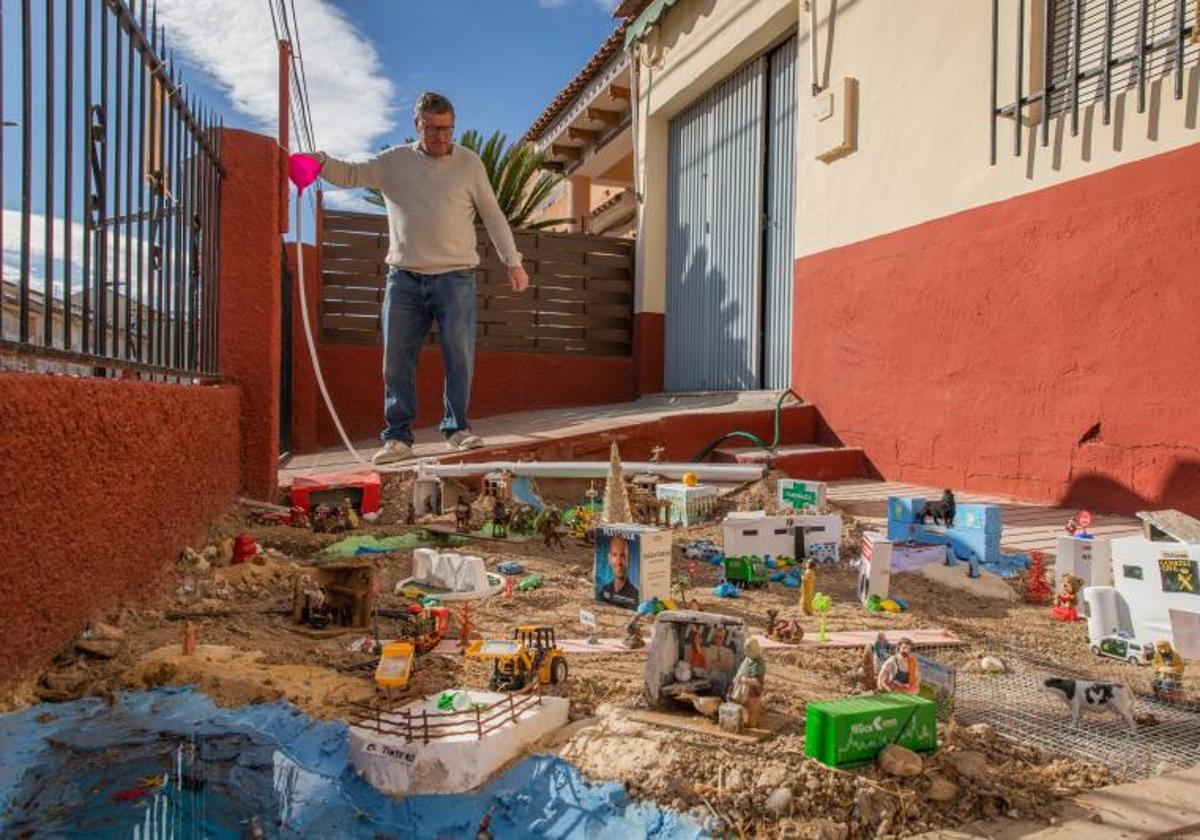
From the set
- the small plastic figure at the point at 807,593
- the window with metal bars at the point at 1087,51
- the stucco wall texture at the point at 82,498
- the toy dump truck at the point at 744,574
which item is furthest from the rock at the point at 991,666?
the window with metal bars at the point at 1087,51

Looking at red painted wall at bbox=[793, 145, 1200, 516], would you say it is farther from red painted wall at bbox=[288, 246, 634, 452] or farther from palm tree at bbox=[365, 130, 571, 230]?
palm tree at bbox=[365, 130, 571, 230]

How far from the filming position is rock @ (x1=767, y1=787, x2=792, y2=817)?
177 centimetres

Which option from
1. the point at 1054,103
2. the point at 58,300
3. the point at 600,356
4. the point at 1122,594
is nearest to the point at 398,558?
the point at 58,300

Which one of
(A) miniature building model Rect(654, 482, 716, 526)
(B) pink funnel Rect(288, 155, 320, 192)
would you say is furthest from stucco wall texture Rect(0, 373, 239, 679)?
(A) miniature building model Rect(654, 482, 716, 526)

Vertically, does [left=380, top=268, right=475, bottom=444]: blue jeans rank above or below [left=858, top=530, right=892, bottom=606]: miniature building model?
above

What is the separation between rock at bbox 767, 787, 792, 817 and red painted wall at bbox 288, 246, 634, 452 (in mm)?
7935

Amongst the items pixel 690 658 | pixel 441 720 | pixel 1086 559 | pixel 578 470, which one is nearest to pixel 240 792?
pixel 441 720

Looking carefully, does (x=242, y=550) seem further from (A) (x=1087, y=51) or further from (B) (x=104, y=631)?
(A) (x=1087, y=51)

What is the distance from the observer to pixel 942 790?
6.09ft

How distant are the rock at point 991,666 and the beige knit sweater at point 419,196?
13.9 feet

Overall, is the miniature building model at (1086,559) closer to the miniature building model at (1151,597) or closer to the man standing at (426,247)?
the miniature building model at (1151,597)

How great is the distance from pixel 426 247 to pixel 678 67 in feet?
19.2

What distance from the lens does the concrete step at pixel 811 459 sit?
6793 mm

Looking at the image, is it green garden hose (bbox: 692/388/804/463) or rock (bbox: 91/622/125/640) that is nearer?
rock (bbox: 91/622/125/640)
